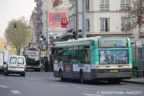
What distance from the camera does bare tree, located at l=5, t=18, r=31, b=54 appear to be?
149 meters

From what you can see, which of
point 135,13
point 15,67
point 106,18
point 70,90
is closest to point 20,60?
point 15,67

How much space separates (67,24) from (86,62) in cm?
5019

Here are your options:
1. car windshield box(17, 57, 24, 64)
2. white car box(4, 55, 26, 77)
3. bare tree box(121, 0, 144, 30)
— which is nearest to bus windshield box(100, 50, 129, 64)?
bare tree box(121, 0, 144, 30)

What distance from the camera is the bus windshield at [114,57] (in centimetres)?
2775

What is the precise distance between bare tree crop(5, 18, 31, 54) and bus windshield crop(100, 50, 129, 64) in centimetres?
12140

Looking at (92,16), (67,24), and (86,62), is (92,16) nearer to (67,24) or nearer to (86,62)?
(67,24)

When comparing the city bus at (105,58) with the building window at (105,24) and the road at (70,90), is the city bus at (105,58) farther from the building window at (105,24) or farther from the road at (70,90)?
the building window at (105,24)

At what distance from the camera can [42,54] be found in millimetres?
64562

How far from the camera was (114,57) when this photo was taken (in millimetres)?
28031

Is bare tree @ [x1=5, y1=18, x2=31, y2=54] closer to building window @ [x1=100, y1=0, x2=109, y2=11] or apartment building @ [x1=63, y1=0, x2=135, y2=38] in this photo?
apartment building @ [x1=63, y1=0, x2=135, y2=38]

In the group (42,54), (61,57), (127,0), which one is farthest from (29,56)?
(61,57)

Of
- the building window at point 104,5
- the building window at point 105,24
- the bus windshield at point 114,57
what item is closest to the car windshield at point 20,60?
the bus windshield at point 114,57

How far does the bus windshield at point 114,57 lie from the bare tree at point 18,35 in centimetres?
12140

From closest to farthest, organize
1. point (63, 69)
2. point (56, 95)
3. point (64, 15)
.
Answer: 1. point (56, 95)
2. point (63, 69)
3. point (64, 15)
